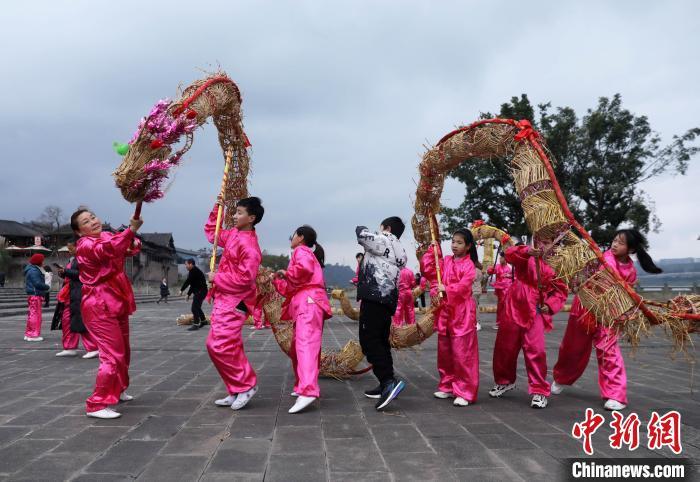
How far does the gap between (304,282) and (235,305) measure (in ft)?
2.19

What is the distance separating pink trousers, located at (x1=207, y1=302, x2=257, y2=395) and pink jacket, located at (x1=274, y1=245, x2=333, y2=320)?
579 mm

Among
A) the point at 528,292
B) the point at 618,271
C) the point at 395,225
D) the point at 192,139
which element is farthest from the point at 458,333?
the point at 192,139

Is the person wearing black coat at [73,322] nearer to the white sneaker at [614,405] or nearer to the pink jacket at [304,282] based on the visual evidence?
the pink jacket at [304,282]

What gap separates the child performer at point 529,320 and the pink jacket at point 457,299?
366mm

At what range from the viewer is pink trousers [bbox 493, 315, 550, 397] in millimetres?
4555

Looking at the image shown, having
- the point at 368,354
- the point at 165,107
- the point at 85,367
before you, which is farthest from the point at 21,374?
the point at 368,354

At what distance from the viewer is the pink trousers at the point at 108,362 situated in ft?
13.2

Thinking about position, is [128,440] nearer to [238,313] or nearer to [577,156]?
[238,313]

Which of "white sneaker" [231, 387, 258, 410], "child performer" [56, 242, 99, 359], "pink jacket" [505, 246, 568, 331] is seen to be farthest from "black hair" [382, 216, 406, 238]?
"child performer" [56, 242, 99, 359]

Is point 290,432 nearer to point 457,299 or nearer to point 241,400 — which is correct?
point 241,400

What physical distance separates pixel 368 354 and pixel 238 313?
47.5 inches

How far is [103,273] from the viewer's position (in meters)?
4.27

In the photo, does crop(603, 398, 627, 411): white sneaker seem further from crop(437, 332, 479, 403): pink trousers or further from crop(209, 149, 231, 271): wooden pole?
crop(209, 149, 231, 271): wooden pole

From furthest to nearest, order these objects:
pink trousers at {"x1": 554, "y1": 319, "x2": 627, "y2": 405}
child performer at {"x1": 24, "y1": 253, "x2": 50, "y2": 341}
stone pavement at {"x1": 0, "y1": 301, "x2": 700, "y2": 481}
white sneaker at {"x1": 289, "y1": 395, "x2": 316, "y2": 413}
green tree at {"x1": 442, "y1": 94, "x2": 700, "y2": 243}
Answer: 1. green tree at {"x1": 442, "y1": 94, "x2": 700, "y2": 243}
2. child performer at {"x1": 24, "y1": 253, "x2": 50, "y2": 341}
3. pink trousers at {"x1": 554, "y1": 319, "x2": 627, "y2": 405}
4. white sneaker at {"x1": 289, "y1": 395, "x2": 316, "y2": 413}
5. stone pavement at {"x1": 0, "y1": 301, "x2": 700, "y2": 481}
